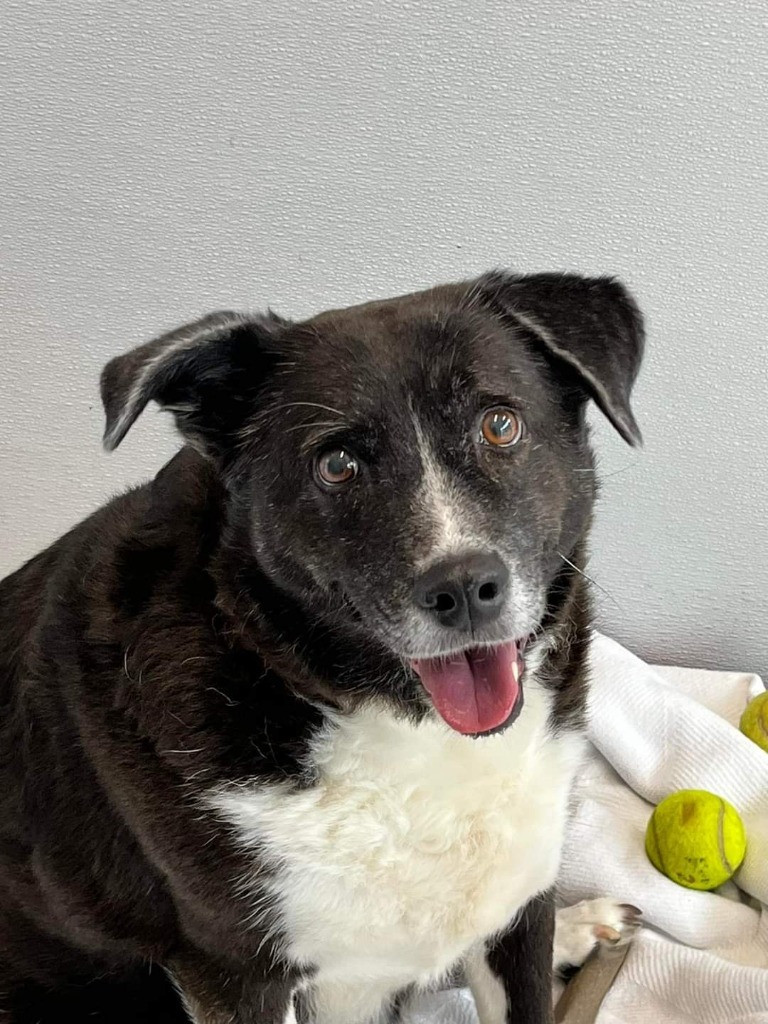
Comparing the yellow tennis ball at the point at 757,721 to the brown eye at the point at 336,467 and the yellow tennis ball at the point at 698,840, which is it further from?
the brown eye at the point at 336,467

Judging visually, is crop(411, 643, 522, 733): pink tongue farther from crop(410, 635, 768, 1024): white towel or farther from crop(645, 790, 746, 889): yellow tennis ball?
crop(645, 790, 746, 889): yellow tennis ball

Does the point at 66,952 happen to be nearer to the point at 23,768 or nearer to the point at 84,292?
the point at 23,768

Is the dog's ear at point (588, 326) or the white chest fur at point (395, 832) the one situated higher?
the dog's ear at point (588, 326)

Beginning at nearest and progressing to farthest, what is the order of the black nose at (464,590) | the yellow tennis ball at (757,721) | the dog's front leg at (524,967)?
the black nose at (464,590)
the dog's front leg at (524,967)
the yellow tennis ball at (757,721)

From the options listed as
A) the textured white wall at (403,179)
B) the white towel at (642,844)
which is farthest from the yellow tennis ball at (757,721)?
the textured white wall at (403,179)

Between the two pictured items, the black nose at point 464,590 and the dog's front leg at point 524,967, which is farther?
the dog's front leg at point 524,967

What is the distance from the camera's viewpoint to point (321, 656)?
1171 mm

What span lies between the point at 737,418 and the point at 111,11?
132 cm

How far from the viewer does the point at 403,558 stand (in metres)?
1.04

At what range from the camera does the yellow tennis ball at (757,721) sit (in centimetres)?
191

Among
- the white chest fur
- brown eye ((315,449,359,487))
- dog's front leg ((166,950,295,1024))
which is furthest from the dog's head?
dog's front leg ((166,950,295,1024))

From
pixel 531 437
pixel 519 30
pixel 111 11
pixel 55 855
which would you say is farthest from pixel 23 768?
pixel 519 30

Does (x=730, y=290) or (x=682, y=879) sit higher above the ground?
(x=730, y=290)

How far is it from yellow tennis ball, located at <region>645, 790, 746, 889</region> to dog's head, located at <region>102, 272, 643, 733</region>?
710 millimetres
